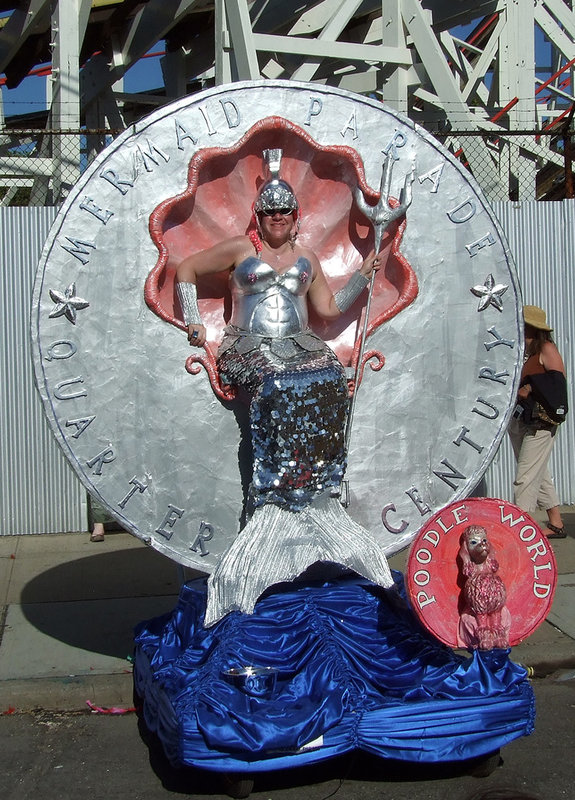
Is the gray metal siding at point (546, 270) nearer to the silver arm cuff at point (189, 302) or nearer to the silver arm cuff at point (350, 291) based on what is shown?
the silver arm cuff at point (350, 291)

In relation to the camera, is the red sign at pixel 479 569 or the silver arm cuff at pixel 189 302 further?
the silver arm cuff at pixel 189 302

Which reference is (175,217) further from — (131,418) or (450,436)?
(450,436)

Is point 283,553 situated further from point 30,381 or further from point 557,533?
point 30,381

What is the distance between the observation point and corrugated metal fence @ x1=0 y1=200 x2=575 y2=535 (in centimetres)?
788

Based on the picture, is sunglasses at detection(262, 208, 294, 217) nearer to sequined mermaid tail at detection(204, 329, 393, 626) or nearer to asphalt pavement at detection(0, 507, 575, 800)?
sequined mermaid tail at detection(204, 329, 393, 626)

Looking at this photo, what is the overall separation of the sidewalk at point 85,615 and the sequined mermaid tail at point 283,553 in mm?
1184

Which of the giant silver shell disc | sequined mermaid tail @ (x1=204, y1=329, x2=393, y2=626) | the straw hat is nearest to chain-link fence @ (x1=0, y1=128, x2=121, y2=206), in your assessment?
the giant silver shell disc

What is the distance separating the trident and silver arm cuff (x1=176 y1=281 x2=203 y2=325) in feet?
2.65

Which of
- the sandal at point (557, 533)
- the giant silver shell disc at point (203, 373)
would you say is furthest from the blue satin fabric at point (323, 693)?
the sandal at point (557, 533)

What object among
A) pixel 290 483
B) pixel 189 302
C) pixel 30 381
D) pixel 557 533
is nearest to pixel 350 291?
pixel 189 302

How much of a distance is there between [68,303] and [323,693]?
2.02m

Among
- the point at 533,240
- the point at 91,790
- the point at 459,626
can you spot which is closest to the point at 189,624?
the point at 91,790

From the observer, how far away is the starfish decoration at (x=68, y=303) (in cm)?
445

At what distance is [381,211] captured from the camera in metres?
4.75
